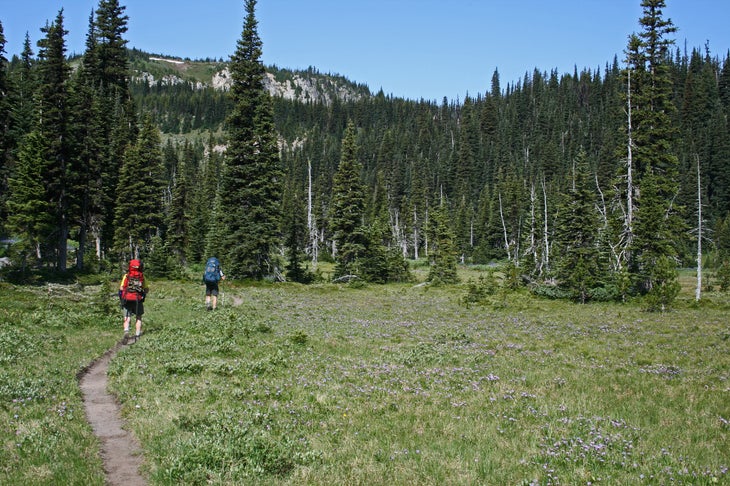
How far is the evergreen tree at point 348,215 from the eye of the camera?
163 feet

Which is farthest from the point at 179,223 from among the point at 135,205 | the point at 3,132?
the point at 3,132

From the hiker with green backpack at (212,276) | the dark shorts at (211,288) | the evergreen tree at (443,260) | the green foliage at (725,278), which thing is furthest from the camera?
the evergreen tree at (443,260)

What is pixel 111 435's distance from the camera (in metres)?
8.08

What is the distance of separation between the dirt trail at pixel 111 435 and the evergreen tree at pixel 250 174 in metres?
31.2

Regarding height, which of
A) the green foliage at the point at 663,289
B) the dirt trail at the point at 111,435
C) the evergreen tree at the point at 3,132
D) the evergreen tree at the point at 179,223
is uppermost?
the evergreen tree at the point at 3,132

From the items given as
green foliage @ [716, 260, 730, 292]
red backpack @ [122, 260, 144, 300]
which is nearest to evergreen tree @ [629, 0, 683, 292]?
green foliage @ [716, 260, 730, 292]

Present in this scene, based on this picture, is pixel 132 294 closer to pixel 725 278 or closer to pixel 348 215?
pixel 348 215

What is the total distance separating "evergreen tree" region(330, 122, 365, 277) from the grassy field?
2942 cm

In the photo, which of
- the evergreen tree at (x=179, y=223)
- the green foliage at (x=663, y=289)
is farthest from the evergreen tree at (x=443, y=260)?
the evergreen tree at (x=179, y=223)

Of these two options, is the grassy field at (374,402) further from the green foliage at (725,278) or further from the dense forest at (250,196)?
the green foliage at (725,278)

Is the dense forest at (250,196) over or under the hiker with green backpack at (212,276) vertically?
over

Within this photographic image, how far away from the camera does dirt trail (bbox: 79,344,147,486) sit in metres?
6.71

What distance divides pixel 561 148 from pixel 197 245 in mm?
117364

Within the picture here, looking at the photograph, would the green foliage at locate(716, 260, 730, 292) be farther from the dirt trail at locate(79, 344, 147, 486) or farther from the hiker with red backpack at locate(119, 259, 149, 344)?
the dirt trail at locate(79, 344, 147, 486)
